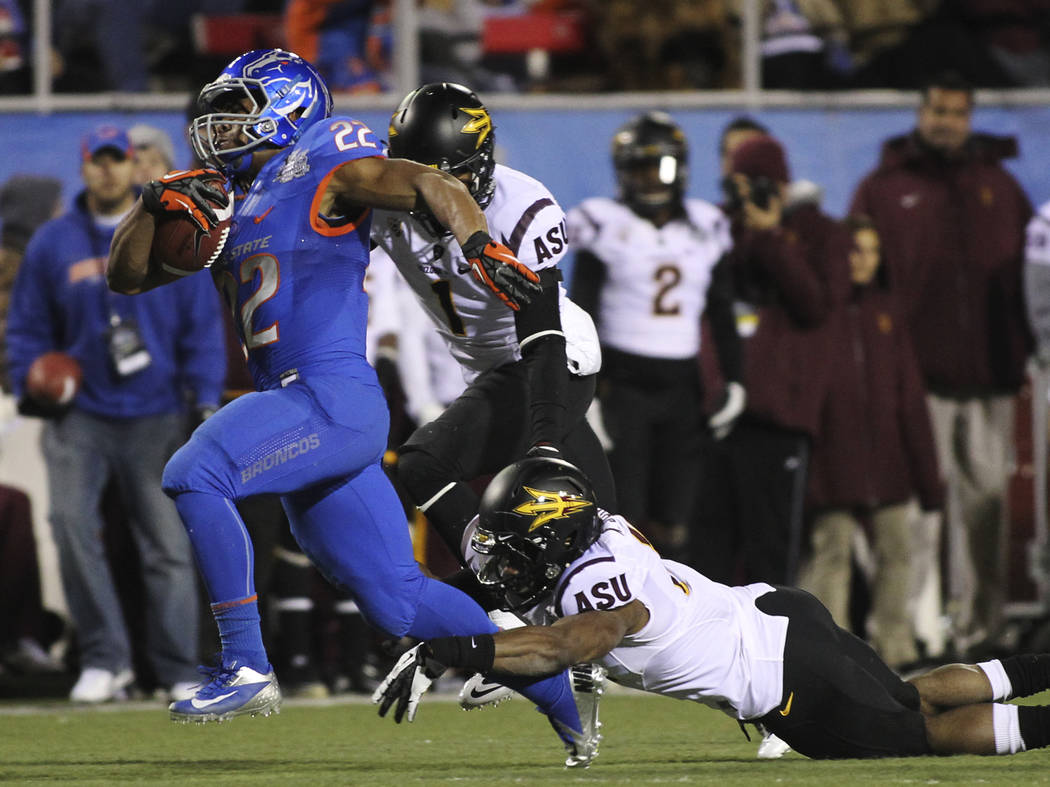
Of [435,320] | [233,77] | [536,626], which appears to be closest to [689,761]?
[536,626]

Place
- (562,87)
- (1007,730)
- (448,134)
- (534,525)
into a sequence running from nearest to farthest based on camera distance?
1. (534,525)
2. (1007,730)
3. (448,134)
4. (562,87)

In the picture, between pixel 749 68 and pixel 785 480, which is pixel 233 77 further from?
pixel 749 68

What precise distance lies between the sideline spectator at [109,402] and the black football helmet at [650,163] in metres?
1.81

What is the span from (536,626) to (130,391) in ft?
11.6

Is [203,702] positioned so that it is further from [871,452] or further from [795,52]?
[795,52]

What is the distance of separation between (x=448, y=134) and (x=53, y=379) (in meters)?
2.77

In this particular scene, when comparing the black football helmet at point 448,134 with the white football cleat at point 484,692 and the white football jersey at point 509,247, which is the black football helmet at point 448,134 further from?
the white football cleat at point 484,692

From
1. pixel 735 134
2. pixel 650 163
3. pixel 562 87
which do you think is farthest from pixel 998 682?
pixel 562 87

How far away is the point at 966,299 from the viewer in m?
8.87

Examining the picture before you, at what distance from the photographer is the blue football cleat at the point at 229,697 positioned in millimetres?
4727

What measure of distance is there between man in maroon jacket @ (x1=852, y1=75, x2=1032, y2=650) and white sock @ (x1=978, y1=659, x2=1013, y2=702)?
12.4 ft

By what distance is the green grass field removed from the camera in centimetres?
482

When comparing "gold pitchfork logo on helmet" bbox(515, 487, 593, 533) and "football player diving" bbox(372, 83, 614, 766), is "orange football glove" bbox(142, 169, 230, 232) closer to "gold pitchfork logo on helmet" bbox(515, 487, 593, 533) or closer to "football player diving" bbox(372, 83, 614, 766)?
"football player diving" bbox(372, 83, 614, 766)

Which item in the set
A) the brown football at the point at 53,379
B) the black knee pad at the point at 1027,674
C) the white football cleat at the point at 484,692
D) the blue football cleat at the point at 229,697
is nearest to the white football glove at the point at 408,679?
the blue football cleat at the point at 229,697
